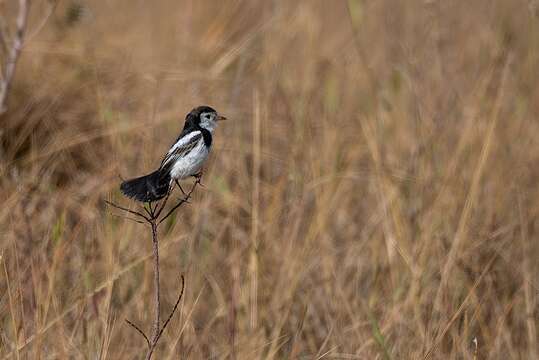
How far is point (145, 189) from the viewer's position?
1.85m

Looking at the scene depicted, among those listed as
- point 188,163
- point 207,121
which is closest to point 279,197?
point 207,121

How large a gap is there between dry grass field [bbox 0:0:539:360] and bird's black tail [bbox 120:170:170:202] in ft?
1.88

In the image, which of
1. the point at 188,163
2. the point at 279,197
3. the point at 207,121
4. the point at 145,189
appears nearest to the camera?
the point at 145,189

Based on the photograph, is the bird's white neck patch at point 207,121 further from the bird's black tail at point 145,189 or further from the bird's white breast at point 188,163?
the bird's black tail at point 145,189

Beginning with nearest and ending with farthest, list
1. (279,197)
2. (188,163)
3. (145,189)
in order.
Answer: (145,189)
(188,163)
(279,197)

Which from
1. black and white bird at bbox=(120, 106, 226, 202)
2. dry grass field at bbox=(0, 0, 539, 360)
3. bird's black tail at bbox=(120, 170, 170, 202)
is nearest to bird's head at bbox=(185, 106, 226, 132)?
black and white bird at bbox=(120, 106, 226, 202)

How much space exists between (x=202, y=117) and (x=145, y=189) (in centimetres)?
33

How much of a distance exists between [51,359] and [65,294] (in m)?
0.48

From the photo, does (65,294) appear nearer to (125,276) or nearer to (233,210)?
(125,276)

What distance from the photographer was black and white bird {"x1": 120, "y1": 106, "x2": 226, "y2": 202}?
188 cm

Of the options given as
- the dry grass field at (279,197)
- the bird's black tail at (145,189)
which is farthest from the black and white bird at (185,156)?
the dry grass field at (279,197)

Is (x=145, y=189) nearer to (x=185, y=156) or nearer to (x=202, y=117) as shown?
(x=185, y=156)

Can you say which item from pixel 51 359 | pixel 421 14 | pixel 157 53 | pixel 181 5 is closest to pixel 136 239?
pixel 51 359

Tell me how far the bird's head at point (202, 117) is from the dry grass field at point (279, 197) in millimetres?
451
